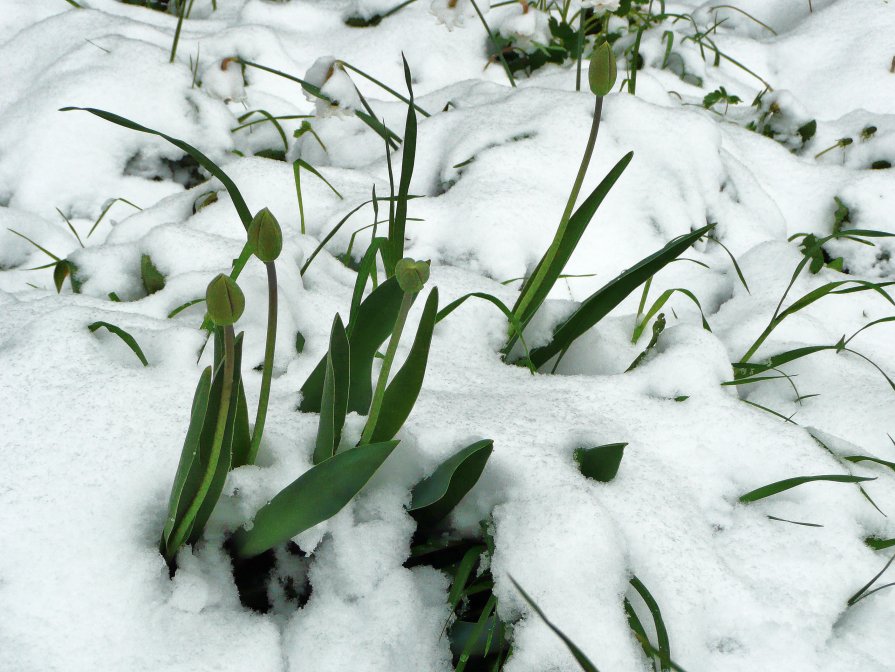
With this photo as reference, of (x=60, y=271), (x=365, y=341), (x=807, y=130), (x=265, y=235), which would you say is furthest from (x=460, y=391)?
(x=807, y=130)

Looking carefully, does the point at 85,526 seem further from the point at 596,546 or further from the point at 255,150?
the point at 255,150

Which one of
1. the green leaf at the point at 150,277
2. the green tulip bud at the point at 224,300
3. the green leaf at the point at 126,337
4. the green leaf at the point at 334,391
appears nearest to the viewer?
the green tulip bud at the point at 224,300

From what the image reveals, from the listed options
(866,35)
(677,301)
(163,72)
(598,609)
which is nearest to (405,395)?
(598,609)

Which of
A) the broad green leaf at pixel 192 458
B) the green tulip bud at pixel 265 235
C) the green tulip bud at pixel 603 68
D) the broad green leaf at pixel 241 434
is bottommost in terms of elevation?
the broad green leaf at pixel 241 434

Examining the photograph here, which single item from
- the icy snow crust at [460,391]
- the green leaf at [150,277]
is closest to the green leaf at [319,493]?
the icy snow crust at [460,391]

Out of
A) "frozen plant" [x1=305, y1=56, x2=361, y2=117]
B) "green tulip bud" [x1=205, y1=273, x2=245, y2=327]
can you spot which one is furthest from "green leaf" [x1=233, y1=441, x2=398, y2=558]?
"frozen plant" [x1=305, y1=56, x2=361, y2=117]

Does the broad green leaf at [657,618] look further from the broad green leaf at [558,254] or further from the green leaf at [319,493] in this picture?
the broad green leaf at [558,254]
